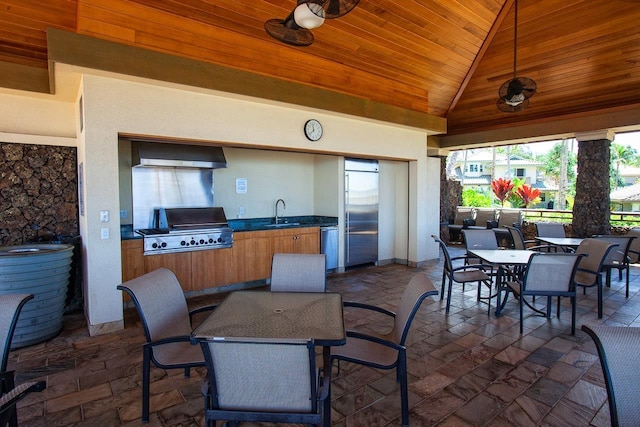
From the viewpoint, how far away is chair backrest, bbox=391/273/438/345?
2053 millimetres

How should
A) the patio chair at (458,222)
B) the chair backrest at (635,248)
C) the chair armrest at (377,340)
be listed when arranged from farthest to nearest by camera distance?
the patio chair at (458,222)
the chair backrest at (635,248)
the chair armrest at (377,340)

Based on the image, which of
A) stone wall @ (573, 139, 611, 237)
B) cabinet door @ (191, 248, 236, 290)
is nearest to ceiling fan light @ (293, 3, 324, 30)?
cabinet door @ (191, 248, 236, 290)

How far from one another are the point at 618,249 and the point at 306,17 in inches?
215

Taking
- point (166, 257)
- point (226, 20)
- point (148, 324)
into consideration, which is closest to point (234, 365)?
point (148, 324)

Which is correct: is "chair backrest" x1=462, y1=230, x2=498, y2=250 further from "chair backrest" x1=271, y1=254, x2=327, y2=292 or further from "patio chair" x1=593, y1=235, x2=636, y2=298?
"chair backrest" x1=271, y1=254, x2=327, y2=292

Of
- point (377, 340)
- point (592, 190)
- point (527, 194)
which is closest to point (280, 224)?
point (377, 340)

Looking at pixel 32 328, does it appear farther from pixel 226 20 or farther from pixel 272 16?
pixel 272 16

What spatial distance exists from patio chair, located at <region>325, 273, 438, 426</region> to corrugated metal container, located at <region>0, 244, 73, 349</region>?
9.72 ft

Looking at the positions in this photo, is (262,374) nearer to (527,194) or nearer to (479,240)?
(479,240)

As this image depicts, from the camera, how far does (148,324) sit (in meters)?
2.08

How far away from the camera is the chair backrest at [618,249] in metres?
4.74

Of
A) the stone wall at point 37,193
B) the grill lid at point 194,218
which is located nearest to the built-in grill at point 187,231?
the grill lid at point 194,218

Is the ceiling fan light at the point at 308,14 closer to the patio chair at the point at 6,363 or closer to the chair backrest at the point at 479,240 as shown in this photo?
the patio chair at the point at 6,363

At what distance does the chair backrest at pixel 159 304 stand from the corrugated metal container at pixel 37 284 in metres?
1.77
